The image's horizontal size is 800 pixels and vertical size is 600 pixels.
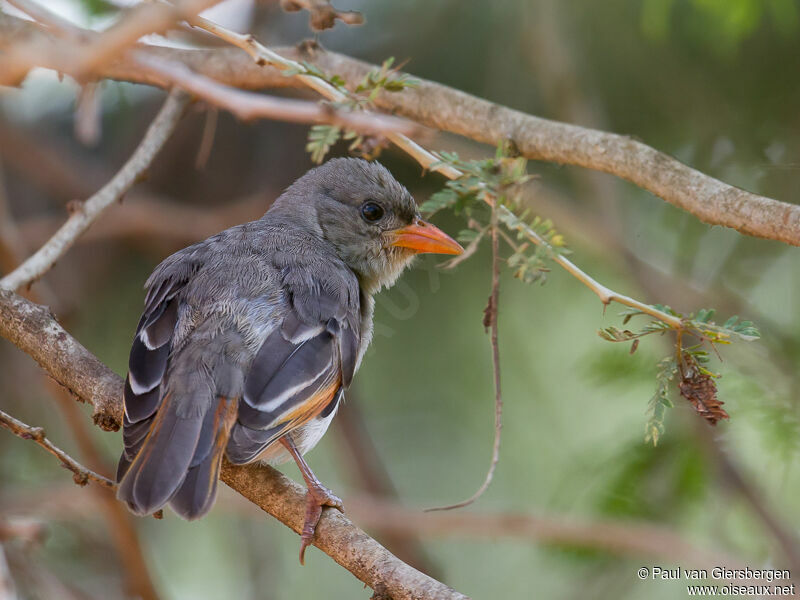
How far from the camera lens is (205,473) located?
110 inches

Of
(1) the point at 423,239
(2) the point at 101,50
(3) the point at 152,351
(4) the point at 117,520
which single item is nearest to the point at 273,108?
(2) the point at 101,50

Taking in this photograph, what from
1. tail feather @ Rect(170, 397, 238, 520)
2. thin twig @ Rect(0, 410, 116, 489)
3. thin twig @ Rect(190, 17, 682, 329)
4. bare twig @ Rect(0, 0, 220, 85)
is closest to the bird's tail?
tail feather @ Rect(170, 397, 238, 520)

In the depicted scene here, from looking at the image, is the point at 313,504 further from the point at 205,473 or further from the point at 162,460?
the point at 162,460

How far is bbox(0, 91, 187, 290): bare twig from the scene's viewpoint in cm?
346

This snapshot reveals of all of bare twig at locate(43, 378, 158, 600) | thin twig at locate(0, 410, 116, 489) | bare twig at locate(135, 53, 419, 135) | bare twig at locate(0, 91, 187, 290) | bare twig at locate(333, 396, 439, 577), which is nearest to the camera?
bare twig at locate(135, 53, 419, 135)

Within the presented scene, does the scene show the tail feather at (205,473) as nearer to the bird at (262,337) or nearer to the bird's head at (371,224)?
the bird at (262,337)

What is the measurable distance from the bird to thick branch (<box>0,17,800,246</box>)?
498mm

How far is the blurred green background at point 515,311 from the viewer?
468 centimetres

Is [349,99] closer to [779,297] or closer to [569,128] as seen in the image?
[569,128]

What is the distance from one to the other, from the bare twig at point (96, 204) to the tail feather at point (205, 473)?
3.14 feet

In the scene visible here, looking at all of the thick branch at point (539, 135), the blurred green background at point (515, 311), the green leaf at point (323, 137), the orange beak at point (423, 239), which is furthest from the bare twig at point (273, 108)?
the blurred green background at point (515, 311)

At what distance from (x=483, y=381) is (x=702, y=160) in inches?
77.7

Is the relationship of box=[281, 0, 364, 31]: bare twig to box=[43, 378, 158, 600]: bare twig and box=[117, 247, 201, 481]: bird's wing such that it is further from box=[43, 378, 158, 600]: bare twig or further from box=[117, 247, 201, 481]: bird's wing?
box=[43, 378, 158, 600]: bare twig

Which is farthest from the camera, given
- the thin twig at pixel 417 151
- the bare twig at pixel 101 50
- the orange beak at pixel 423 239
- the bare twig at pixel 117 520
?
the bare twig at pixel 117 520
